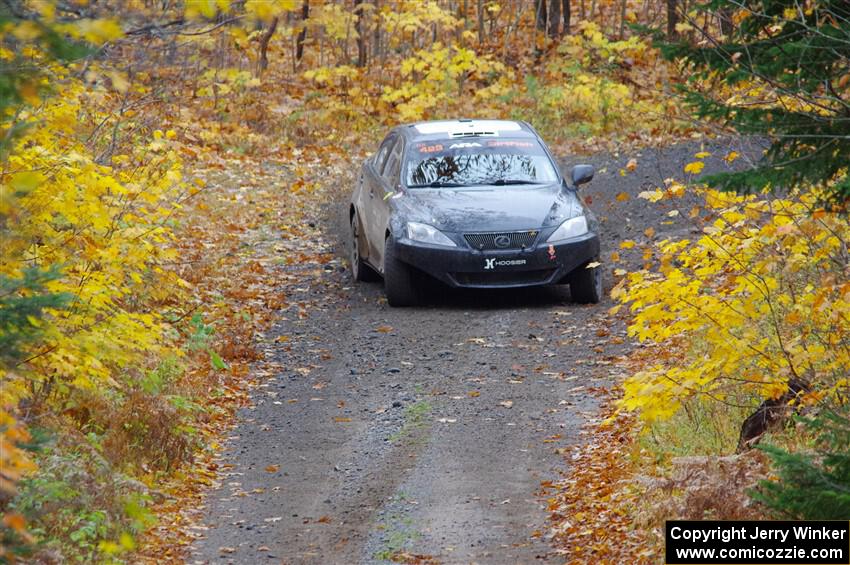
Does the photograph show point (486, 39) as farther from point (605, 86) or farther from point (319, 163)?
point (319, 163)

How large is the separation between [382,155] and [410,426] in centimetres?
584

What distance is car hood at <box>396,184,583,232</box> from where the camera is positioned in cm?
1160

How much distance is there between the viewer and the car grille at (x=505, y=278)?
1163cm

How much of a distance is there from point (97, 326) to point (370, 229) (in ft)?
19.5

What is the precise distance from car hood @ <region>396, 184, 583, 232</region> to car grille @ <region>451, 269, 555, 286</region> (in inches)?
18.6

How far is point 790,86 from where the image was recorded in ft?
18.4

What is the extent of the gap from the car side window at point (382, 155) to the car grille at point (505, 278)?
2364mm

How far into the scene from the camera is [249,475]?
7.90 m

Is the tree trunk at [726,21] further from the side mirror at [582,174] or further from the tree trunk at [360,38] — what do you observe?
the tree trunk at [360,38]

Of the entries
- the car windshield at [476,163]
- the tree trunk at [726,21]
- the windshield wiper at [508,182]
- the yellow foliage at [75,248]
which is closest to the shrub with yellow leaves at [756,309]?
the tree trunk at [726,21]

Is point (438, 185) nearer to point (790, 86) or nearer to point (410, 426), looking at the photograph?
point (410, 426)

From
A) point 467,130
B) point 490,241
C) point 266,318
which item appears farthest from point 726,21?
point 266,318

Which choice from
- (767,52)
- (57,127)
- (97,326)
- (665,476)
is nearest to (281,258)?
(57,127)

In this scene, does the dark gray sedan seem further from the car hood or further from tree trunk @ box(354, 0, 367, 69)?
tree trunk @ box(354, 0, 367, 69)
